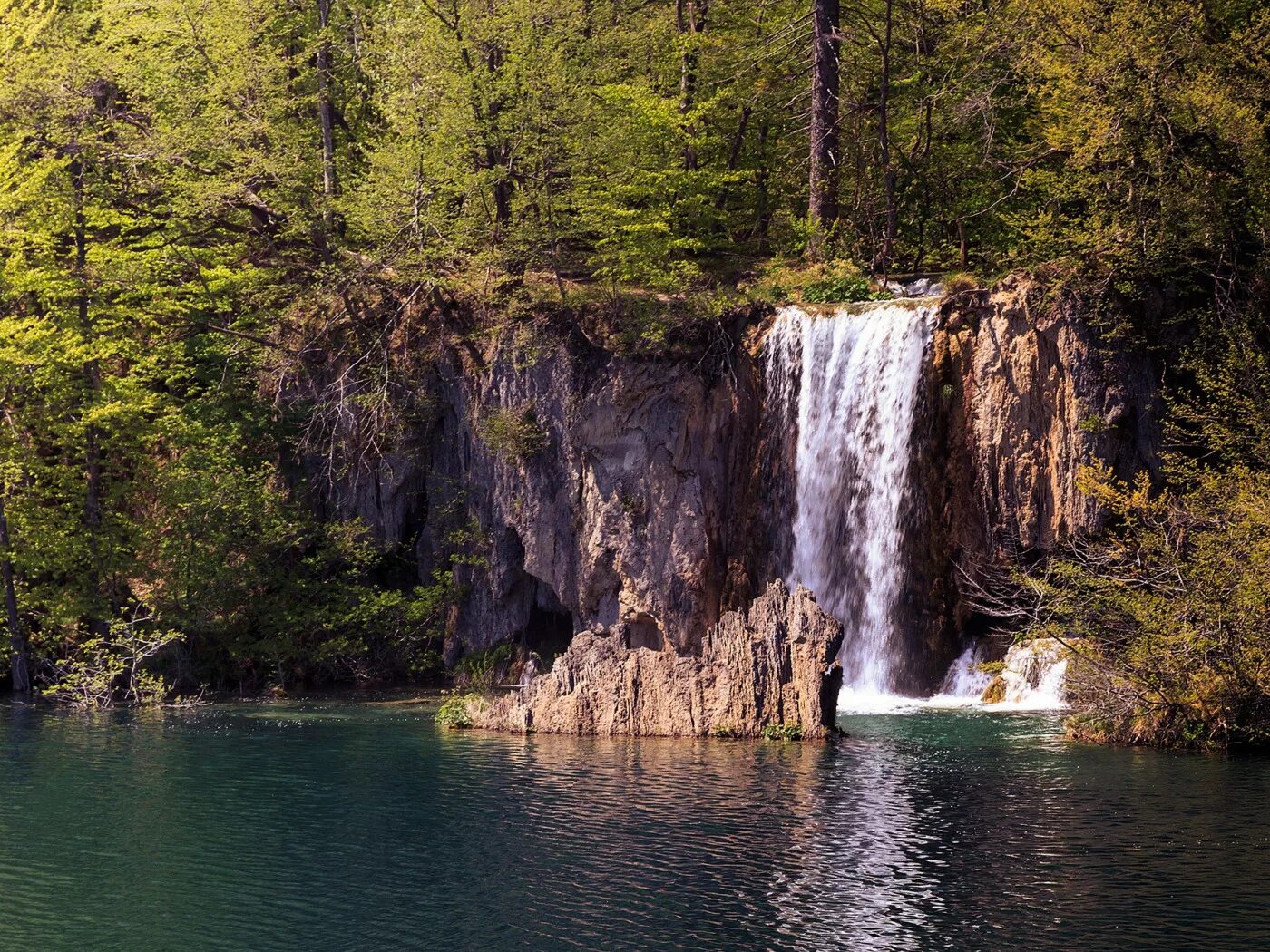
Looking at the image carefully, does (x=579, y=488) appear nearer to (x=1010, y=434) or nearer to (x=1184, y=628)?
(x=1010, y=434)

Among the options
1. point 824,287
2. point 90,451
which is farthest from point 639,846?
point 90,451

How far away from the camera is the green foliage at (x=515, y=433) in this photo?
3284cm

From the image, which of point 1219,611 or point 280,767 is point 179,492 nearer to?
point 280,767

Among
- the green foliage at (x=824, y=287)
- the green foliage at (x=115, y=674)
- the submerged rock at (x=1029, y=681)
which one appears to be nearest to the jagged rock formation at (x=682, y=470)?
the green foliage at (x=824, y=287)

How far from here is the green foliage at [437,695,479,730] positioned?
1022 inches

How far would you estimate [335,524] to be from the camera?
114 ft

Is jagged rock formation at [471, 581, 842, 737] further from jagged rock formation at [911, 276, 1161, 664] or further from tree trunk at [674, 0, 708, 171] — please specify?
tree trunk at [674, 0, 708, 171]

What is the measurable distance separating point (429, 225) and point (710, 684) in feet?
50.6

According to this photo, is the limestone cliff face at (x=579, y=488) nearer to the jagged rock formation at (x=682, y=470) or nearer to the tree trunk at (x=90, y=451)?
the jagged rock formation at (x=682, y=470)

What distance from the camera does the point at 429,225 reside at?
1361 inches

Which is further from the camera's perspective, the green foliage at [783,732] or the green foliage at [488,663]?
the green foliage at [488,663]

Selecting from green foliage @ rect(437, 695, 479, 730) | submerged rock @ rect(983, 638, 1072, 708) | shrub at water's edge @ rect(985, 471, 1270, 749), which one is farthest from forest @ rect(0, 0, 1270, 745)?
green foliage @ rect(437, 695, 479, 730)

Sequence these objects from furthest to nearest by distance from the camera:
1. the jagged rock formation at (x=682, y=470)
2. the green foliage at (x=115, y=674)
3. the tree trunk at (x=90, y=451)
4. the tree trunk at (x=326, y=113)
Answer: the tree trunk at (x=326, y=113) → the tree trunk at (x=90, y=451) → the green foliage at (x=115, y=674) → the jagged rock formation at (x=682, y=470)

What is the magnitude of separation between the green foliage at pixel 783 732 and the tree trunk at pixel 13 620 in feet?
57.9
